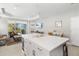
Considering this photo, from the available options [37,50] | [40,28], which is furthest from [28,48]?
[40,28]

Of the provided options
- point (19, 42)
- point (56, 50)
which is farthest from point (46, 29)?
point (19, 42)

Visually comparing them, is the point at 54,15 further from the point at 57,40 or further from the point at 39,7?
the point at 57,40

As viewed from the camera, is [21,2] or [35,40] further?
[35,40]

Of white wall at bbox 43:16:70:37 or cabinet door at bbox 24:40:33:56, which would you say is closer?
white wall at bbox 43:16:70:37

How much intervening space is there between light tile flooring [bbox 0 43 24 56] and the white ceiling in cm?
50

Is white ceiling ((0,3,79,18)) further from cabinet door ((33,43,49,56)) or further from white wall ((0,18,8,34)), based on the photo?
cabinet door ((33,43,49,56))

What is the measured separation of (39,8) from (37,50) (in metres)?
0.67

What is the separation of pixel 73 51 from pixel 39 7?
867mm

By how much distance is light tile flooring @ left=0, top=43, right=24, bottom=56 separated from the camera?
57.6 inches

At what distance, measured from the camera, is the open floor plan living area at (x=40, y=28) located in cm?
143

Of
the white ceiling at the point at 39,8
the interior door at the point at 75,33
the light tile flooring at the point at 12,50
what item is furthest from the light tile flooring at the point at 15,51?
the white ceiling at the point at 39,8

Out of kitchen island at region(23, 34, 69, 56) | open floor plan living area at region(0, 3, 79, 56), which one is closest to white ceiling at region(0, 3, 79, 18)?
open floor plan living area at region(0, 3, 79, 56)

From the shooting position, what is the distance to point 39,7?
1.47 m

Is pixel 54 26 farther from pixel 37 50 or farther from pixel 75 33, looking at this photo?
pixel 37 50
